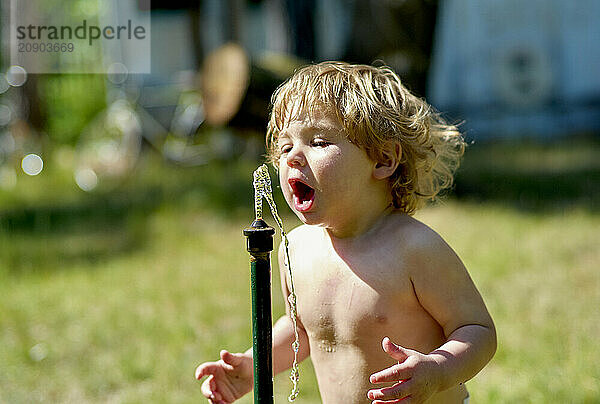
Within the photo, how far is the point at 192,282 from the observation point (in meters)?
4.43

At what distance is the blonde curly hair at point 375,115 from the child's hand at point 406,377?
1.53 ft

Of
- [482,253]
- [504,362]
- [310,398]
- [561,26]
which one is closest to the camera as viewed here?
[310,398]

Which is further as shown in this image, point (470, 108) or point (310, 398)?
point (470, 108)


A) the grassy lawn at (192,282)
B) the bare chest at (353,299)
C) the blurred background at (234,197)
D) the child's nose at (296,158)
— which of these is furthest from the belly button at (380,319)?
the grassy lawn at (192,282)

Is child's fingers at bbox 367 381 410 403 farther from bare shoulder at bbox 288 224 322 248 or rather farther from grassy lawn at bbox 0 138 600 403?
grassy lawn at bbox 0 138 600 403

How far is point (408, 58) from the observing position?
6660 millimetres

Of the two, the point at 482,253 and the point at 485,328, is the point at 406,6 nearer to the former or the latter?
the point at 482,253

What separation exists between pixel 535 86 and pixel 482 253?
289 inches

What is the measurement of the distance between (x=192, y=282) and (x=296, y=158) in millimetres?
2871

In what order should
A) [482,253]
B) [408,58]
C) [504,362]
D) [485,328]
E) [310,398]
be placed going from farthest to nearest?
1. [408,58]
2. [482,253]
3. [504,362]
4. [310,398]
5. [485,328]

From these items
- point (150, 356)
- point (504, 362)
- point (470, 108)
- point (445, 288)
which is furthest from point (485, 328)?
point (470, 108)

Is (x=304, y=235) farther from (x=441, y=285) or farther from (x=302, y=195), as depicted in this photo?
(x=441, y=285)

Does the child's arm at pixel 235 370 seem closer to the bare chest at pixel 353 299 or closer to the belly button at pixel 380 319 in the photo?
the bare chest at pixel 353 299

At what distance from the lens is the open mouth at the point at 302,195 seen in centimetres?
170
